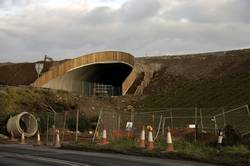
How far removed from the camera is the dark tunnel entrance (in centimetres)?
6575

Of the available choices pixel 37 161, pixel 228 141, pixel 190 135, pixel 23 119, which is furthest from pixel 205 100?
pixel 37 161

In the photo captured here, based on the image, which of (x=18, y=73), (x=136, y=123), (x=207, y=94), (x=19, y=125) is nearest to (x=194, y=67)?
(x=207, y=94)

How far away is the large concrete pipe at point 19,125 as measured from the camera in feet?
116

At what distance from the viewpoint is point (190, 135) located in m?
27.0

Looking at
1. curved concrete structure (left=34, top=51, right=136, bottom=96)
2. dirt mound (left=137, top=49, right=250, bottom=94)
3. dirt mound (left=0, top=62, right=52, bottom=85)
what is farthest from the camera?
dirt mound (left=0, top=62, right=52, bottom=85)

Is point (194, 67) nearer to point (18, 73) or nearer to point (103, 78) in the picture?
point (103, 78)

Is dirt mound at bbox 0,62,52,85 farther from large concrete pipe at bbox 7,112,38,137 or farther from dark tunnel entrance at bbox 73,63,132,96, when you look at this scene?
large concrete pipe at bbox 7,112,38,137

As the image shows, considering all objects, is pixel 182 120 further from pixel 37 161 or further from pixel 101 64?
pixel 101 64

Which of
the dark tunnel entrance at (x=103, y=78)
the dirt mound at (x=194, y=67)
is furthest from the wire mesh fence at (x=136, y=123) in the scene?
the dirt mound at (x=194, y=67)

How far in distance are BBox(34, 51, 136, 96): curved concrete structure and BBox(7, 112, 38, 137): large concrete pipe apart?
22.1 m

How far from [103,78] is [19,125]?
121 feet

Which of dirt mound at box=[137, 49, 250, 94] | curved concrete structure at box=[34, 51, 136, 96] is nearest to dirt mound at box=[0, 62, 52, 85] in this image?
curved concrete structure at box=[34, 51, 136, 96]

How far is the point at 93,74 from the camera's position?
68312 mm

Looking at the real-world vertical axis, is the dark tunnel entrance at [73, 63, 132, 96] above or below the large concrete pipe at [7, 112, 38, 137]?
above
